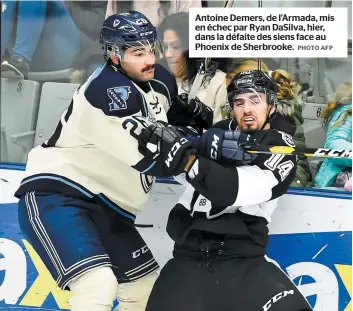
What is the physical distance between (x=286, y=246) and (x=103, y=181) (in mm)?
661

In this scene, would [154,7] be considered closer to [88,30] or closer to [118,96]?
[88,30]

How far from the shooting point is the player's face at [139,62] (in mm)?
1990

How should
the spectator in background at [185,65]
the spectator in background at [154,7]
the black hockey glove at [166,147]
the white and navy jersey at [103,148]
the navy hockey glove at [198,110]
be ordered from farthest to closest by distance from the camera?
the spectator in background at [154,7]
the spectator in background at [185,65]
the navy hockey glove at [198,110]
the white and navy jersey at [103,148]
the black hockey glove at [166,147]

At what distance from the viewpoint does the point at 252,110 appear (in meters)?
1.96

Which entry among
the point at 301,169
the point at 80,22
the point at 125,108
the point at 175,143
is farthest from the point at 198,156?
the point at 80,22

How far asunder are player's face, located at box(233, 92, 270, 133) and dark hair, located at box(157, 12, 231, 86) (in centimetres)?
53

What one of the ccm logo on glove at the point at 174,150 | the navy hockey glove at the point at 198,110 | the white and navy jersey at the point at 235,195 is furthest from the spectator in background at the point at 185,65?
the ccm logo on glove at the point at 174,150

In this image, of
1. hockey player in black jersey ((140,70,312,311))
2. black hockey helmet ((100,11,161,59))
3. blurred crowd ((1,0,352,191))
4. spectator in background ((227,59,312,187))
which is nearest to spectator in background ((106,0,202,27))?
blurred crowd ((1,0,352,191))

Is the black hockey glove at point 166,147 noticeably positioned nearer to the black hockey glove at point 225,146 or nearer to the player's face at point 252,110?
the black hockey glove at point 225,146

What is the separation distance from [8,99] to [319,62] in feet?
3.76

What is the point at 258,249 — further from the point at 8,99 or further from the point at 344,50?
the point at 8,99

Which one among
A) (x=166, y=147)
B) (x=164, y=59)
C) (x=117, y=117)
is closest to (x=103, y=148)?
(x=117, y=117)

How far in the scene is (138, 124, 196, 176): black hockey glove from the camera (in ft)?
5.87

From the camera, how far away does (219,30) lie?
2.39m
